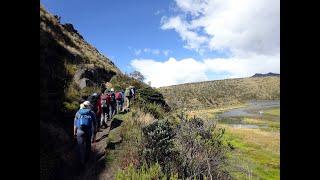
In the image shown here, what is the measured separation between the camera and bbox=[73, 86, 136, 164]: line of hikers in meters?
14.8

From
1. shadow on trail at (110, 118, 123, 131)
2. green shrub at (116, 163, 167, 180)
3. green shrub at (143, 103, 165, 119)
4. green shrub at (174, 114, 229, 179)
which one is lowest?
green shrub at (116, 163, 167, 180)

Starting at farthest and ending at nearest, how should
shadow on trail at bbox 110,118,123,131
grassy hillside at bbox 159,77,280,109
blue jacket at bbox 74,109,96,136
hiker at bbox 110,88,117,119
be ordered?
grassy hillside at bbox 159,77,280,109 → hiker at bbox 110,88,117,119 → shadow on trail at bbox 110,118,123,131 → blue jacket at bbox 74,109,96,136

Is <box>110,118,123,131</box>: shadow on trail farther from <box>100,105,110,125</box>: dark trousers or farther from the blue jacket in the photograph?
the blue jacket

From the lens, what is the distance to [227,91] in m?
99.9

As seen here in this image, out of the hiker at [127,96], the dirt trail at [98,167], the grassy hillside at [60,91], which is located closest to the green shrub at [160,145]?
the dirt trail at [98,167]

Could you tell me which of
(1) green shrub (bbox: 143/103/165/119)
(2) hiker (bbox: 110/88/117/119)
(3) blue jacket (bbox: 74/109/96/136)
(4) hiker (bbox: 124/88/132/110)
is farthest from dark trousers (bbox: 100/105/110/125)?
(3) blue jacket (bbox: 74/109/96/136)

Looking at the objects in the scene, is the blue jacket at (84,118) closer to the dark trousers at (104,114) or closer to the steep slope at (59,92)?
the steep slope at (59,92)

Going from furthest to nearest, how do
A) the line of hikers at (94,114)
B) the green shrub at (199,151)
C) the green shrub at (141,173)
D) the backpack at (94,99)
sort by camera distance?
the backpack at (94,99)
the green shrub at (199,151)
the green shrub at (141,173)
the line of hikers at (94,114)

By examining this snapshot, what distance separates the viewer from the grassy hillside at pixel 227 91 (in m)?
84.4

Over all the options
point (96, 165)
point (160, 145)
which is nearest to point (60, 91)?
point (96, 165)

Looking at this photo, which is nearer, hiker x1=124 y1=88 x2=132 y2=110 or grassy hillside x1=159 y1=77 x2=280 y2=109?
hiker x1=124 y1=88 x2=132 y2=110

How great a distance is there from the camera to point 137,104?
24.1 metres

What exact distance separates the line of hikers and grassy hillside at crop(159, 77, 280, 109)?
55.3 metres

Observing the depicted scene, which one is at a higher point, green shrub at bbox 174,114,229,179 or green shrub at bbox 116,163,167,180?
green shrub at bbox 174,114,229,179
